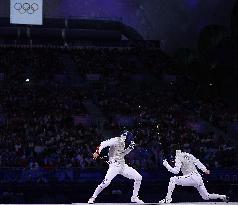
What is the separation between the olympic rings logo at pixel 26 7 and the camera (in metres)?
33.4

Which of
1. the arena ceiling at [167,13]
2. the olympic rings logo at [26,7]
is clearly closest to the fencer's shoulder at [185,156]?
the olympic rings logo at [26,7]

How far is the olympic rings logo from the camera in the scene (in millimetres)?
33375

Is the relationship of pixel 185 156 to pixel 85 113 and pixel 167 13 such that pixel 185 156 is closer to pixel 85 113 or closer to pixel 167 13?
pixel 85 113

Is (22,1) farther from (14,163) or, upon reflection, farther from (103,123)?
(14,163)

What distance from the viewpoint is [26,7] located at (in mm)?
33625

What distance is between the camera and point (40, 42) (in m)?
41.6

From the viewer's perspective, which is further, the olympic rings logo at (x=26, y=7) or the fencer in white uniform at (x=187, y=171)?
the olympic rings logo at (x=26, y=7)

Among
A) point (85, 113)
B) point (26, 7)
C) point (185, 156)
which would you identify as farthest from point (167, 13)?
point (185, 156)

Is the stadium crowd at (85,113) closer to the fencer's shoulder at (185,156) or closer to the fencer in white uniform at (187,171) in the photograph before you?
the fencer in white uniform at (187,171)

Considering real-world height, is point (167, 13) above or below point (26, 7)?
above

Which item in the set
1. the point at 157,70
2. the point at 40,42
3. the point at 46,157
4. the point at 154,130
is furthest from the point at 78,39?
the point at 46,157

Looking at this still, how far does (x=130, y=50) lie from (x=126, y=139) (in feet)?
93.4

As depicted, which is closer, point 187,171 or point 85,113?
point 187,171

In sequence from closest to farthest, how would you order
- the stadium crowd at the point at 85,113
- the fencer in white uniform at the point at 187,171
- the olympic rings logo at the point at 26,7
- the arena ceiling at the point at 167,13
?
the fencer in white uniform at the point at 187,171, the stadium crowd at the point at 85,113, the olympic rings logo at the point at 26,7, the arena ceiling at the point at 167,13
